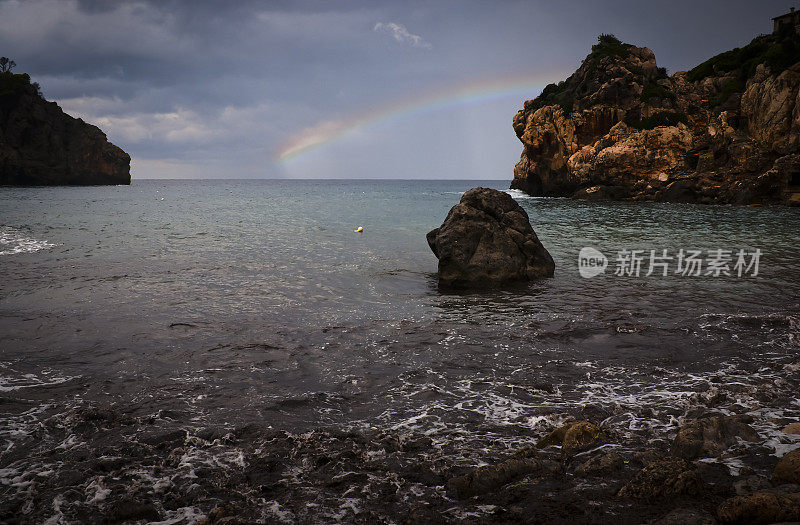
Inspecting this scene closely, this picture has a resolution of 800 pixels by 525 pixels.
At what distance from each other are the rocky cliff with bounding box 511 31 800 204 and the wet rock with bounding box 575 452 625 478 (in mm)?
54477

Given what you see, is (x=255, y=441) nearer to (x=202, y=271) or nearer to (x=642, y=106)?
(x=202, y=271)

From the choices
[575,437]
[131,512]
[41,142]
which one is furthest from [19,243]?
[41,142]

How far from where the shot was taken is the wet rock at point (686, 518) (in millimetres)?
3459

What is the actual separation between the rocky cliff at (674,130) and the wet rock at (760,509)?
2154 inches

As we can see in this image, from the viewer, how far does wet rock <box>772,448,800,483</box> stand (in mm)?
3969

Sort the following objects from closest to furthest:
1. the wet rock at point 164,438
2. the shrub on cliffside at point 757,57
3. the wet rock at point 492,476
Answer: the wet rock at point 492,476 → the wet rock at point 164,438 → the shrub on cliffside at point 757,57

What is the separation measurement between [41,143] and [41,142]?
0.23 metres

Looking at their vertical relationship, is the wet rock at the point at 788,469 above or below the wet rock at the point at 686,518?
above

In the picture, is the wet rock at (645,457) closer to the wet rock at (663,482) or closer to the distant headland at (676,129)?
the wet rock at (663,482)

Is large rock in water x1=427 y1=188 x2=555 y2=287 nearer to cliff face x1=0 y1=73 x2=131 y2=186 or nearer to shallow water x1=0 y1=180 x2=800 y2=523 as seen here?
shallow water x1=0 y1=180 x2=800 y2=523

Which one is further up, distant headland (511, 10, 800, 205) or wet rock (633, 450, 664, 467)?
distant headland (511, 10, 800, 205)

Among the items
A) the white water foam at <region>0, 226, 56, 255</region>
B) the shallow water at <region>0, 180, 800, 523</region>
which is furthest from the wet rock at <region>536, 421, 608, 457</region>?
the white water foam at <region>0, 226, 56, 255</region>

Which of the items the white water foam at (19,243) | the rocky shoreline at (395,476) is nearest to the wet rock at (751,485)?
the rocky shoreline at (395,476)

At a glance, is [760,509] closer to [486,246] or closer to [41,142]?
[486,246]
